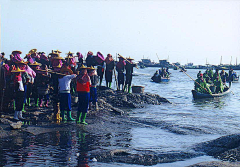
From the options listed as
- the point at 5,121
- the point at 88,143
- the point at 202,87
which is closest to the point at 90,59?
the point at 5,121

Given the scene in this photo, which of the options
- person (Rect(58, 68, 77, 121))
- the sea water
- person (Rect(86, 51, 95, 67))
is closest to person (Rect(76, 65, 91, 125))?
person (Rect(58, 68, 77, 121))

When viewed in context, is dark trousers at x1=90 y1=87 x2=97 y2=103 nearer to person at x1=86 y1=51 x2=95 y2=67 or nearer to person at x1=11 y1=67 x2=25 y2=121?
→ person at x1=11 y1=67 x2=25 y2=121

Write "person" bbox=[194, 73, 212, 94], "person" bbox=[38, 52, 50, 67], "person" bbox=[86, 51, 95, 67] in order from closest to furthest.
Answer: "person" bbox=[38, 52, 50, 67] < "person" bbox=[86, 51, 95, 67] < "person" bbox=[194, 73, 212, 94]

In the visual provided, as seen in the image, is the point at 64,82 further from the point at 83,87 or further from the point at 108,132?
the point at 108,132

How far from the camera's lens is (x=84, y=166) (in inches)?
230

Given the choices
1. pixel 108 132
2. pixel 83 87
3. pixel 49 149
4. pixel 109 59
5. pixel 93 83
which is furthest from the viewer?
pixel 109 59

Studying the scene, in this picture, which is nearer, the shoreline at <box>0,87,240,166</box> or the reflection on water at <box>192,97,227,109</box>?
the shoreline at <box>0,87,240,166</box>

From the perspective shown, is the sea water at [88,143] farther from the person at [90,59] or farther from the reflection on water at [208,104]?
the reflection on water at [208,104]

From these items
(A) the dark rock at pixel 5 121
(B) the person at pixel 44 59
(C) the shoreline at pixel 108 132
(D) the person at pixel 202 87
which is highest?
(B) the person at pixel 44 59

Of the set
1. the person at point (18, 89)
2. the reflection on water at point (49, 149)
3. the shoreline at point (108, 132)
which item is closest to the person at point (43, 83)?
the shoreline at point (108, 132)

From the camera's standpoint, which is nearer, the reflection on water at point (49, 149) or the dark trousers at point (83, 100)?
the reflection on water at point (49, 149)

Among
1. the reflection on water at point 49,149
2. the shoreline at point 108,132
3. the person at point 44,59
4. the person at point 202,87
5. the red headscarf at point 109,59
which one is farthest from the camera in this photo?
the person at point 202,87

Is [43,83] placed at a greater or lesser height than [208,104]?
greater

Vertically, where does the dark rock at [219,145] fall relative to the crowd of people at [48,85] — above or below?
below
